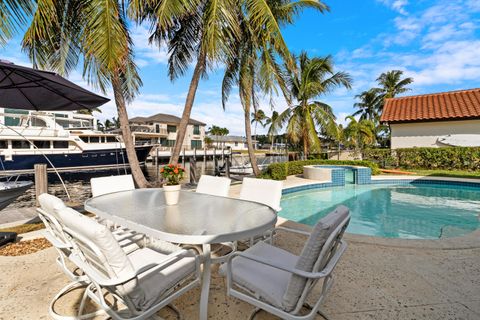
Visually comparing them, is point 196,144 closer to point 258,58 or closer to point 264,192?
point 258,58

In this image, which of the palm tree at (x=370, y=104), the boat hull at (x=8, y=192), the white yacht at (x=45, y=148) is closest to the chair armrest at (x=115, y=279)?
the boat hull at (x=8, y=192)

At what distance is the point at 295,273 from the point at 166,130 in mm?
37281

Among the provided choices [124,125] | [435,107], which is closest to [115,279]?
[124,125]

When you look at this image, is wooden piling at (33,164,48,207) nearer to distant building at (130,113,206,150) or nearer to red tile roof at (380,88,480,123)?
red tile roof at (380,88,480,123)

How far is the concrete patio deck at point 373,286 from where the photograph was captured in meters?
2.02

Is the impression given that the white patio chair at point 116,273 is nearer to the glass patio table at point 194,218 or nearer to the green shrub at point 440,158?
the glass patio table at point 194,218

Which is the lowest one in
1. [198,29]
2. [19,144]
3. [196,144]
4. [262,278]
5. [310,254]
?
[262,278]

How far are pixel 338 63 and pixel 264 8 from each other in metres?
8.87

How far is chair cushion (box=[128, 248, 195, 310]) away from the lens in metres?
1.57

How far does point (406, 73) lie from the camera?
86.1 feet

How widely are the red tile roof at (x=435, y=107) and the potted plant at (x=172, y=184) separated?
1477cm

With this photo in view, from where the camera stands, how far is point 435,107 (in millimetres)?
13508

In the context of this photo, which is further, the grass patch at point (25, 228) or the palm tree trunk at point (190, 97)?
the palm tree trunk at point (190, 97)

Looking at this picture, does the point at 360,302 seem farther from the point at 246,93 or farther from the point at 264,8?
the point at 246,93
